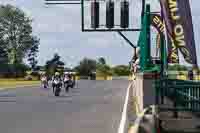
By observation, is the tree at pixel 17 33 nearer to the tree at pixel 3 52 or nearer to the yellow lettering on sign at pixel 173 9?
the tree at pixel 3 52

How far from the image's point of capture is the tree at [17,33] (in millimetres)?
139875

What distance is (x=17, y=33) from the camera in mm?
140375

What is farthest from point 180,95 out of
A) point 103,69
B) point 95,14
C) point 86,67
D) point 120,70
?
point 120,70

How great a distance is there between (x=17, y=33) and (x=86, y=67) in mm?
42491

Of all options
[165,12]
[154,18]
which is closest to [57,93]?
[154,18]

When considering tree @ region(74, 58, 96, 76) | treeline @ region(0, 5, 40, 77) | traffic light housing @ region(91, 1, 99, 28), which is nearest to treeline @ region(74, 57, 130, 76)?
tree @ region(74, 58, 96, 76)

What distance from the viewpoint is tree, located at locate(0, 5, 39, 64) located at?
140 m

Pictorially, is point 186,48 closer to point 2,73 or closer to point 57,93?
point 57,93

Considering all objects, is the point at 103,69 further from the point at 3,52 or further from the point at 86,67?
the point at 3,52

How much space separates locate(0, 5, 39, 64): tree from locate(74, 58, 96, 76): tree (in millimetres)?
33856

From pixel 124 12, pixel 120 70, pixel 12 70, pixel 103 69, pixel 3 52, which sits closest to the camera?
pixel 124 12

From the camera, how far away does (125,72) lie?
181625 millimetres

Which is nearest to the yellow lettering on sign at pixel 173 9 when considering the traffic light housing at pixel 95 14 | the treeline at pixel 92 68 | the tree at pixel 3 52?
the traffic light housing at pixel 95 14

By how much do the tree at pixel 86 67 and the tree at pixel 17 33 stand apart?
33.9 metres
